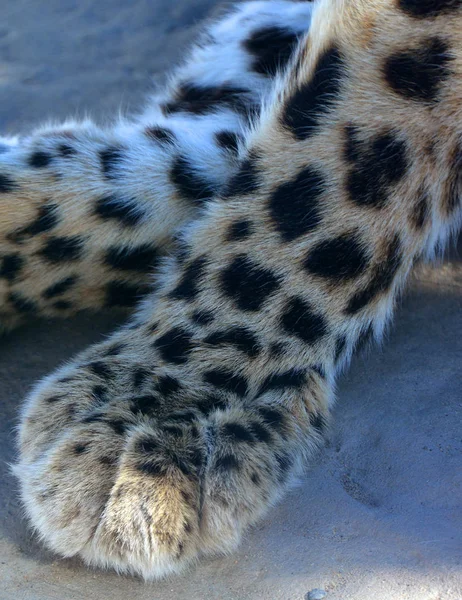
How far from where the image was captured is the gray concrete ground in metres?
1.37

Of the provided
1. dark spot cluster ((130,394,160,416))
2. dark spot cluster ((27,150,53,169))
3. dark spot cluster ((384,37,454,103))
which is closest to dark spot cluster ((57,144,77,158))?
dark spot cluster ((27,150,53,169))

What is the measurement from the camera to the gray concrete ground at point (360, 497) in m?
1.37

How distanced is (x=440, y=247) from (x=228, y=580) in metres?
0.69

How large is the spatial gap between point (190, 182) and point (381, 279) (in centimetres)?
41

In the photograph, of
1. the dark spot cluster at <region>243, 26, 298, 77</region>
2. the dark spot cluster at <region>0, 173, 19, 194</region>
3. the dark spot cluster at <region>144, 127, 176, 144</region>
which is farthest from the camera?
the dark spot cluster at <region>243, 26, 298, 77</region>

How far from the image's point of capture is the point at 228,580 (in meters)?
1.39

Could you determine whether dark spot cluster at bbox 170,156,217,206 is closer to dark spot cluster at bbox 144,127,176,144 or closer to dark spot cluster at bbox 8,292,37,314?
dark spot cluster at bbox 144,127,176,144

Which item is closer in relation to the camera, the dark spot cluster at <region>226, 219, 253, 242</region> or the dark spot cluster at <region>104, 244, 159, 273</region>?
the dark spot cluster at <region>226, 219, 253, 242</region>

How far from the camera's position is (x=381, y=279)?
1573 mm

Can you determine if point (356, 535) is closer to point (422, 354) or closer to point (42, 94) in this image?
point (422, 354)

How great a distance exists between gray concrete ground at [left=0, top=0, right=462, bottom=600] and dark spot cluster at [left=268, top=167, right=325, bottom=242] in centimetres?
35

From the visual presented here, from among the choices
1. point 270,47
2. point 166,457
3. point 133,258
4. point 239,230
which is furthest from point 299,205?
point 270,47

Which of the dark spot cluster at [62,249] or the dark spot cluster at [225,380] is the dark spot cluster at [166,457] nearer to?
the dark spot cluster at [225,380]

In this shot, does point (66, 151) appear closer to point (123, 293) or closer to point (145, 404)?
point (123, 293)
